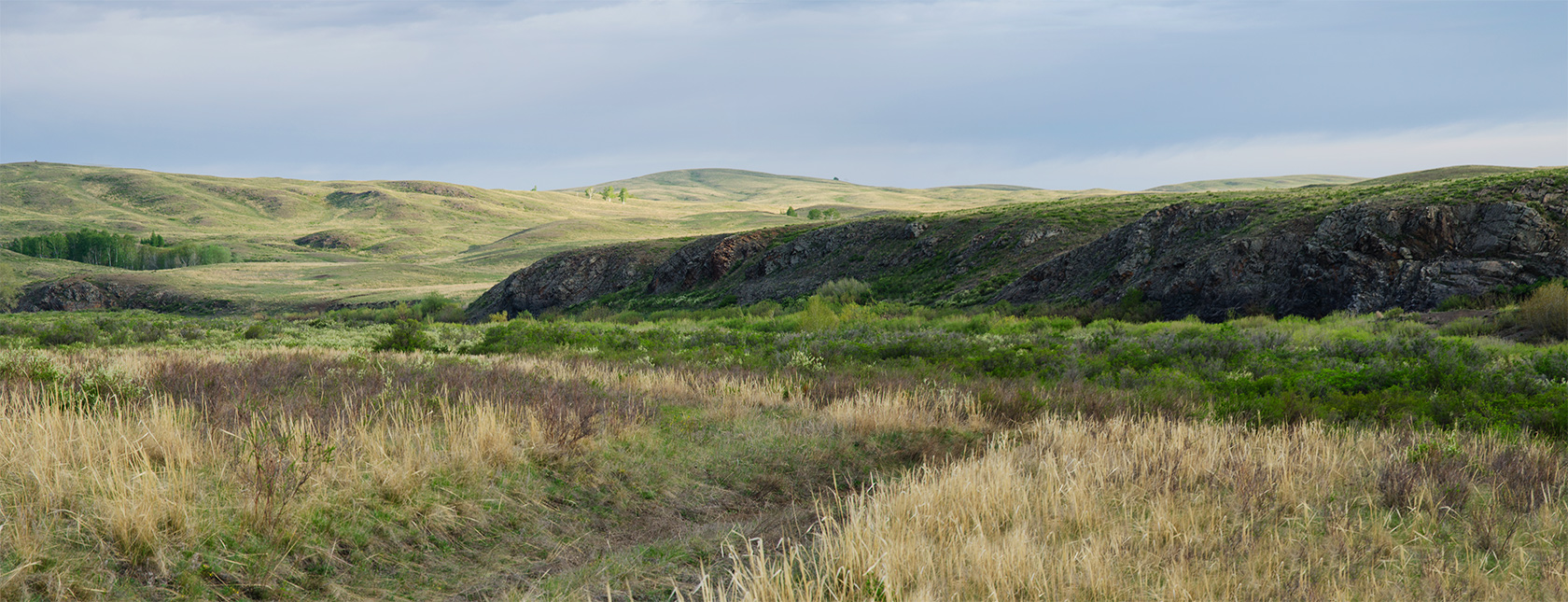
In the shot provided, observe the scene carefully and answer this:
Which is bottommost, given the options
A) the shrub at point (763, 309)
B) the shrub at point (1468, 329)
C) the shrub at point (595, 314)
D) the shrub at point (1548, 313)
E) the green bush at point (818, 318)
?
the shrub at point (595, 314)

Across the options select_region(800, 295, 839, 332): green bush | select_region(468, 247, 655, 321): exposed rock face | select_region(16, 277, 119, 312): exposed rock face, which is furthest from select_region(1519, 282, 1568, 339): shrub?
select_region(16, 277, 119, 312): exposed rock face

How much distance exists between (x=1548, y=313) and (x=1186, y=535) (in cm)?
1738

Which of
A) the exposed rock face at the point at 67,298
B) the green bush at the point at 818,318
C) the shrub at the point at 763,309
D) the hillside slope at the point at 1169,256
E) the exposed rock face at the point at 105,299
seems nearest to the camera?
the hillside slope at the point at 1169,256

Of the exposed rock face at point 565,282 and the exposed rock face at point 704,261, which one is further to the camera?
the exposed rock face at point 565,282

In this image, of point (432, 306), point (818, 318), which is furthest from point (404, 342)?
point (432, 306)

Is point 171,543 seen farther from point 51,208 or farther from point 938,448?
point 51,208

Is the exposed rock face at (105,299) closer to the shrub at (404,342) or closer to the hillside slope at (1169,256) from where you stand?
the hillside slope at (1169,256)

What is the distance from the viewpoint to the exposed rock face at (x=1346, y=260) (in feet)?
74.5

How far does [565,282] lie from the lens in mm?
54938

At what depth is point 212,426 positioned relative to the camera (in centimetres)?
636

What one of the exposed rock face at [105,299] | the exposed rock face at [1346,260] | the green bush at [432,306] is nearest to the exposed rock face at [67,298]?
the exposed rock face at [105,299]

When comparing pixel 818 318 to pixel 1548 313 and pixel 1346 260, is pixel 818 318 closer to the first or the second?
pixel 1346 260

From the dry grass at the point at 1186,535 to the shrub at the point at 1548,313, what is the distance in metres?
12.4

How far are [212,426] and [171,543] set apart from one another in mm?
2249
